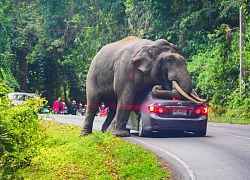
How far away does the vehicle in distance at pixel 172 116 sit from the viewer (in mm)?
17000

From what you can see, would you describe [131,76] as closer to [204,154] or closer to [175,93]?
[175,93]

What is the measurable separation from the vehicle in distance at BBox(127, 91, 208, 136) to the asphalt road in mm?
317

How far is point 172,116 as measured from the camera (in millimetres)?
17094

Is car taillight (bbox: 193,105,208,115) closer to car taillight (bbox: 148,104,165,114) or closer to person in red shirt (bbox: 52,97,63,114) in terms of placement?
car taillight (bbox: 148,104,165,114)

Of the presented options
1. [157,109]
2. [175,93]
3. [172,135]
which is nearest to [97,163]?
[157,109]

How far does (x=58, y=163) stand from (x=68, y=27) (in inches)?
1332

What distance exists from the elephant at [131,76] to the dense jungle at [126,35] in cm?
351

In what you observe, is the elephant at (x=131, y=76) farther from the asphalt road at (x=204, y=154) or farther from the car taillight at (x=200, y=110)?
the asphalt road at (x=204, y=154)

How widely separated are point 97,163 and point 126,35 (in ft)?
92.0

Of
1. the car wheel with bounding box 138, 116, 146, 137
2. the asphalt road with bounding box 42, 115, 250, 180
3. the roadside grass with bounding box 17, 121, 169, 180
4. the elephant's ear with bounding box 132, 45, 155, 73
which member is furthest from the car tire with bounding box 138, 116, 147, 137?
the roadside grass with bounding box 17, 121, 169, 180

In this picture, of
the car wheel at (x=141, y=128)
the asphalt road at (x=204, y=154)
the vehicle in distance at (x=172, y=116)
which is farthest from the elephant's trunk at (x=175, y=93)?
the asphalt road at (x=204, y=154)

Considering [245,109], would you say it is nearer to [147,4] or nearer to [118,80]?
[147,4]

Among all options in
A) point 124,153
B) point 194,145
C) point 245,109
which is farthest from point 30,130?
point 245,109

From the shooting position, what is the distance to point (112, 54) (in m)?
17.9
